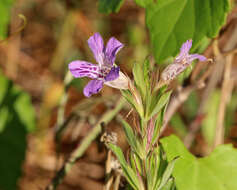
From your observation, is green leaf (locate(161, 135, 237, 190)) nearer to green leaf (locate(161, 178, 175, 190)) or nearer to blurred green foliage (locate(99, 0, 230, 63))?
green leaf (locate(161, 178, 175, 190))

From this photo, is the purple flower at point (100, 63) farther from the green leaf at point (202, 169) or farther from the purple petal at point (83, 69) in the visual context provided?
the green leaf at point (202, 169)

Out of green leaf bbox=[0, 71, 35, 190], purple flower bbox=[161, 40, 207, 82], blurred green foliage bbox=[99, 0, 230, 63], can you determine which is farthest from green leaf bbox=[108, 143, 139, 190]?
green leaf bbox=[0, 71, 35, 190]

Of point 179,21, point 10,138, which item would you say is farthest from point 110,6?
point 10,138

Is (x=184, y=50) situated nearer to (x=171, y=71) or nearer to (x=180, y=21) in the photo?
(x=171, y=71)

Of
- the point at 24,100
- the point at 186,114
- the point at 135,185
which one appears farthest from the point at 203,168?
the point at 186,114

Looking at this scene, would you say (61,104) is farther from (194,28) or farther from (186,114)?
(186,114)
